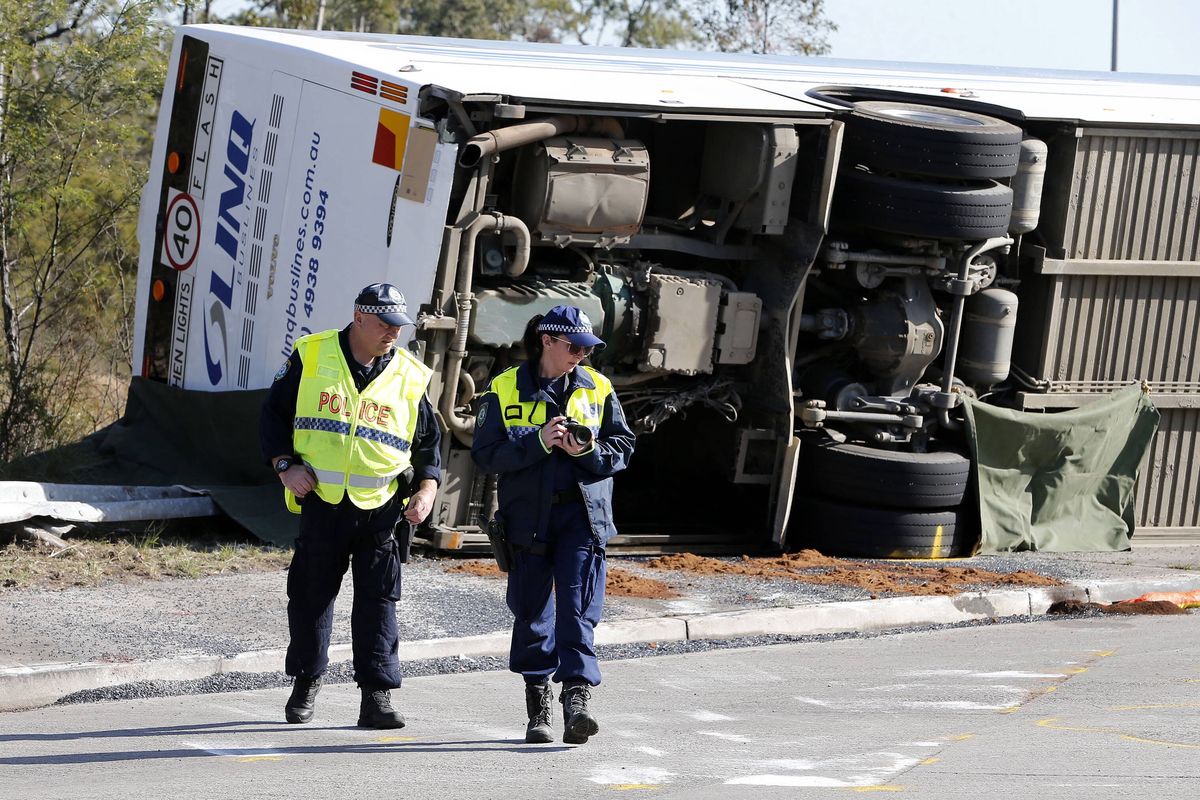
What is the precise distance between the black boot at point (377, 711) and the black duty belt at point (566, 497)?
1.02 metres

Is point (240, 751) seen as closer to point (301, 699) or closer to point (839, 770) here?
point (301, 699)

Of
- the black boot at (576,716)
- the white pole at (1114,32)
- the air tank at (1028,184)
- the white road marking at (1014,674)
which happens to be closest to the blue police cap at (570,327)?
the black boot at (576,716)

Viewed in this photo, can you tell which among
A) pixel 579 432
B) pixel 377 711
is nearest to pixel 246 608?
pixel 377 711

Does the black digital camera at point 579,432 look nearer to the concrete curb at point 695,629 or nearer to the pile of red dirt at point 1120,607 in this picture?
the concrete curb at point 695,629

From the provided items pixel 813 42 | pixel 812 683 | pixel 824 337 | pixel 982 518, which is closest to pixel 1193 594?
pixel 982 518

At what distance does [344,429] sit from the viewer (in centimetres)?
633

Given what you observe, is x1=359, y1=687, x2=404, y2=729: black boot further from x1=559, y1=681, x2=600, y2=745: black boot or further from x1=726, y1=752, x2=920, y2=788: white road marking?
x1=726, y1=752, x2=920, y2=788: white road marking

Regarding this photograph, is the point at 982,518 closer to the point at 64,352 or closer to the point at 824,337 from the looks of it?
the point at 824,337

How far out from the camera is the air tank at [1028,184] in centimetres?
1138

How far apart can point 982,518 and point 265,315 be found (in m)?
5.11

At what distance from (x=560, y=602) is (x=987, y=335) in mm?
5983

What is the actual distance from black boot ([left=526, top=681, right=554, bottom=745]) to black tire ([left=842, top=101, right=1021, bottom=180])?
17.9 feet

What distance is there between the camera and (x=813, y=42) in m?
42.8

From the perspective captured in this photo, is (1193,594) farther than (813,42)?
No
